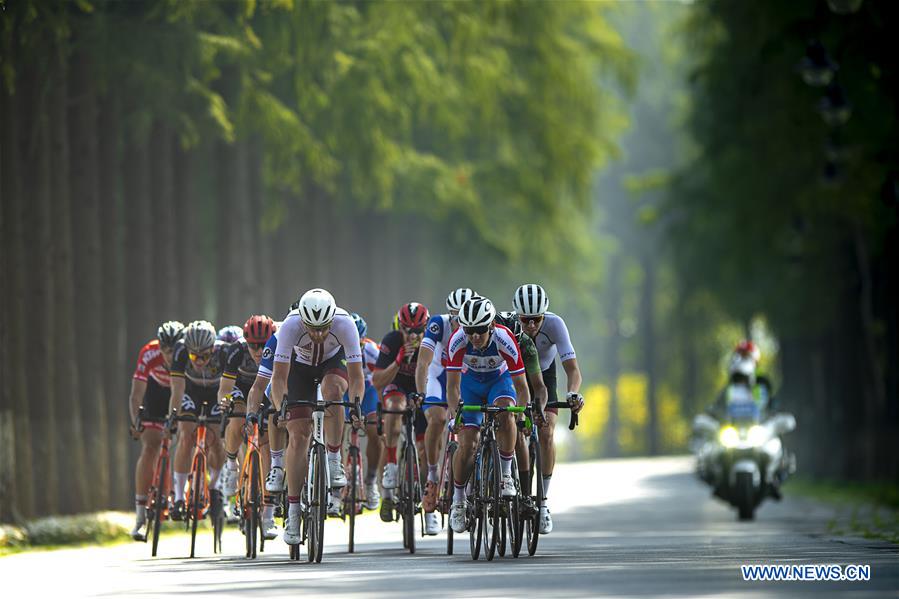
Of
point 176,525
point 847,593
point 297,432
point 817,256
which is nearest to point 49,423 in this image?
point 176,525

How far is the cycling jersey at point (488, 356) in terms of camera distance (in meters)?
15.8

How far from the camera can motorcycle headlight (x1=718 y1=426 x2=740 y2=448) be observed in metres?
24.7

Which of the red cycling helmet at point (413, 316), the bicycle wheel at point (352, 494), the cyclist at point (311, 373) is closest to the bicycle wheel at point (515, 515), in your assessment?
the cyclist at point (311, 373)

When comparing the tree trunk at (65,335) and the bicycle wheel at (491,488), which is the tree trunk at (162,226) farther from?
the bicycle wheel at (491,488)

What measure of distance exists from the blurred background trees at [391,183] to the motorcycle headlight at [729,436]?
3.37 m

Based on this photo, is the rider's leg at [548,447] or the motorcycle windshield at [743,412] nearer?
the rider's leg at [548,447]

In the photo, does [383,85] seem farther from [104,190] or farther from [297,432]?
[297,432]

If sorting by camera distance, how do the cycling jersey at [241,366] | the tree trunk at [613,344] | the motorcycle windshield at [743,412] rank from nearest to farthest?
the cycling jersey at [241,366]
the motorcycle windshield at [743,412]
the tree trunk at [613,344]

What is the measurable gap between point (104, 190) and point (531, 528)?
11.1 meters

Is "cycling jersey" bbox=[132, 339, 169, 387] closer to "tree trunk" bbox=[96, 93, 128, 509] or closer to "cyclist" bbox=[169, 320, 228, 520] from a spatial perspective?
"cyclist" bbox=[169, 320, 228, 520]

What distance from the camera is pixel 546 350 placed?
690 inches

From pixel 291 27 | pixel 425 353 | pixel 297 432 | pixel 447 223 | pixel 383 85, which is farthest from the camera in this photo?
pixel 447 223

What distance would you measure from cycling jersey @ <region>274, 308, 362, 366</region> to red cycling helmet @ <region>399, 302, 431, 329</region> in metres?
2.34

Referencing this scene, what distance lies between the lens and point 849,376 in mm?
39438
